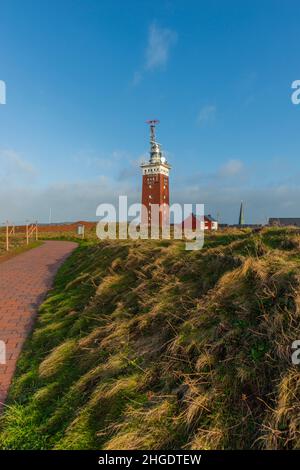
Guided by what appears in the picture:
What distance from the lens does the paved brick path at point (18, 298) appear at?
446cm

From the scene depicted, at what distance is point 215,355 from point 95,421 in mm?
1281

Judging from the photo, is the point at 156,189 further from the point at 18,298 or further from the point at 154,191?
the point at 18,298

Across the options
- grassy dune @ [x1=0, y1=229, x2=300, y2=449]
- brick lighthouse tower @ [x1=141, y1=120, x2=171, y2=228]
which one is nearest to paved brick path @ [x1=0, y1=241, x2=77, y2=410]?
grassy dune @ [x1=0, y1=229, x2=300, y2=449]

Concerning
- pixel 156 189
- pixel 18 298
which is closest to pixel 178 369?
pixel 18 298

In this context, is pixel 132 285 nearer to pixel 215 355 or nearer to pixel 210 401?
pixel 215 355

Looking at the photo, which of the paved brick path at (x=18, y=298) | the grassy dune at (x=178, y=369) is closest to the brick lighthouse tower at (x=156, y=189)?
the paved brick path at (x=18, y=298)

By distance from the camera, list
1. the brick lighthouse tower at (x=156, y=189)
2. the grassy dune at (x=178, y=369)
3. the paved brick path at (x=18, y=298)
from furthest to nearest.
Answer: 1. the brick lighthouse tower at (x=156, y=189)
2. the paved brick path at (x=18, y=298)
3. the grassy dune at (x=178, y=369)

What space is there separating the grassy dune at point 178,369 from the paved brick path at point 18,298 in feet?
0.74

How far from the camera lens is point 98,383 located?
319 centimetres

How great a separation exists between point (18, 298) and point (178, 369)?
566 cm

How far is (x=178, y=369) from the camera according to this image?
299 cm

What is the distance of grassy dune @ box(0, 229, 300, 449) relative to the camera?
2373 mm

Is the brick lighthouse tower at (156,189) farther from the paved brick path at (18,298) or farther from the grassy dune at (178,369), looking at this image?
the grassy dune at (178,369)

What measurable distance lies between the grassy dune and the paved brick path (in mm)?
225
